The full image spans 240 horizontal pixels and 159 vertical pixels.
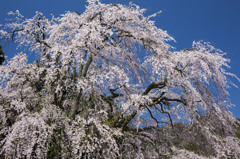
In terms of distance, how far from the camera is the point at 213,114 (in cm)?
555

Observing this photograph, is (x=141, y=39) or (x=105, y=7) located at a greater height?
(x=105, y=7)

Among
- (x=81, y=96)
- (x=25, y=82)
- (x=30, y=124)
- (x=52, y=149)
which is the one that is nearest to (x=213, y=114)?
(x=81, y=96)

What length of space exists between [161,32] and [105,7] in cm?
252

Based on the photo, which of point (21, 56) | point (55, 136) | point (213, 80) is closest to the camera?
point (55, 136)

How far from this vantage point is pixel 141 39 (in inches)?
264

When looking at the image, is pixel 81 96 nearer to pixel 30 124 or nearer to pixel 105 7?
pixel 30 124

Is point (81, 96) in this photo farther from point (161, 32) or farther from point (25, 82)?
point (161, 32)

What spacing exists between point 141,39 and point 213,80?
295 cm

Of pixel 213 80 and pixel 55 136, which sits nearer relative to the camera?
pixel 55 136

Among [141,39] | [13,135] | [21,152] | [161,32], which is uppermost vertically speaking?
[161,32]

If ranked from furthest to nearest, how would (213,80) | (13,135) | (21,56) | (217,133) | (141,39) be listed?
(141,39)
(21,56)
(217,133)
(213,80)
(13,135)

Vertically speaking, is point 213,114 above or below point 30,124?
above

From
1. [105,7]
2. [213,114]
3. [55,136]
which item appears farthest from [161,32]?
[55,136]

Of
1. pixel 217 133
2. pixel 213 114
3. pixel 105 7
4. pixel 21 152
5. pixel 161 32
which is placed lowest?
pixel 21 152
